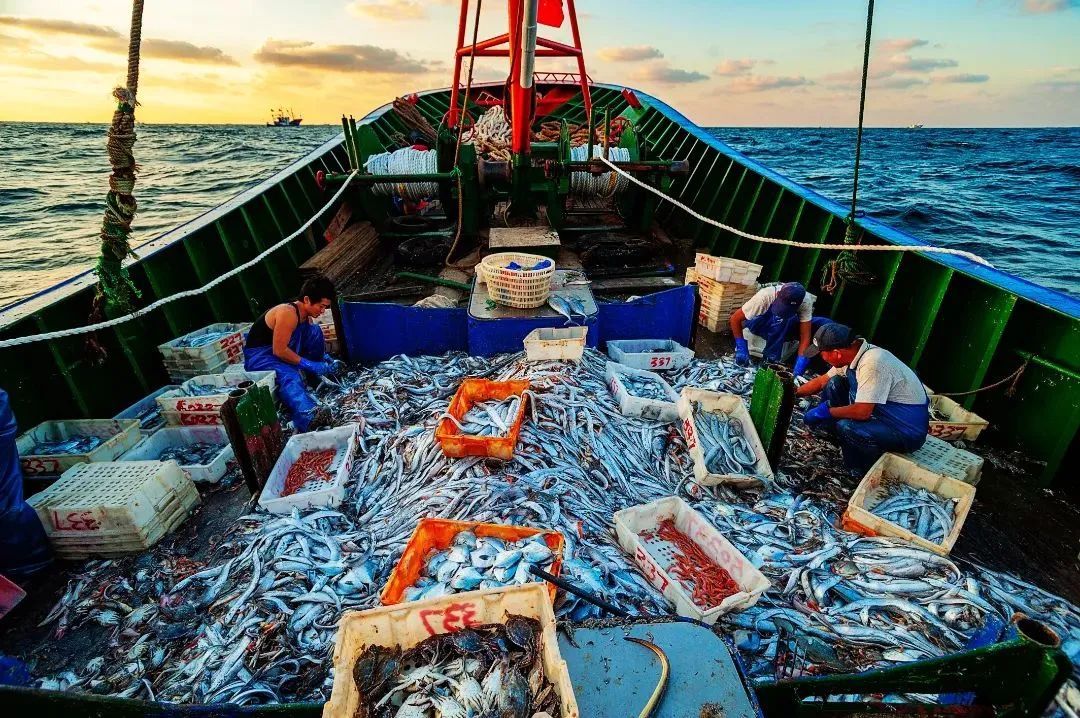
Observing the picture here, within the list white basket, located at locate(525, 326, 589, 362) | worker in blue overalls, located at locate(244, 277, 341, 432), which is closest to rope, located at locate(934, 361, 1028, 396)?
white basket, located at locate(525, 326, 589, 362)

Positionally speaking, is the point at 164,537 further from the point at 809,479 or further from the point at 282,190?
the point at 282,190

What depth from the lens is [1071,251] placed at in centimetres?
1542

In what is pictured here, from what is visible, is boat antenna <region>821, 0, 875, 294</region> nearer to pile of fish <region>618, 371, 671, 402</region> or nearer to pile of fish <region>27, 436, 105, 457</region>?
pile of fish <region>618, 371, 671, 402</region>

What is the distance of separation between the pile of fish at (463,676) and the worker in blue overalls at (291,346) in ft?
12.1

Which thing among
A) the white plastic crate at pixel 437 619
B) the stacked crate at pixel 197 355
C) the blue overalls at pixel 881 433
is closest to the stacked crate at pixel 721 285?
the blue overalls at pixel 881 433

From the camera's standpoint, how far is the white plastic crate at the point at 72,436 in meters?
4.31

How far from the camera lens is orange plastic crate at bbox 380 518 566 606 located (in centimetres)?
297

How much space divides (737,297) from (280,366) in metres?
5.73

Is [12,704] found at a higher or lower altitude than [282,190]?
lower

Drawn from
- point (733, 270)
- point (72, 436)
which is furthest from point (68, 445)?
point (733, 270)

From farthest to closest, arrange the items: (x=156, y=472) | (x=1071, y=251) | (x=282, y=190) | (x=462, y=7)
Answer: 1. (x=1071, y=251)
2. (x=462, y=7)
3. (x=282, y=190)
4. (x=156, y=472)

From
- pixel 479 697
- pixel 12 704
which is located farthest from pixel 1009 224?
pixel 12 704

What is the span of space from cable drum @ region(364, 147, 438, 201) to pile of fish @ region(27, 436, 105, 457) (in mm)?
5712

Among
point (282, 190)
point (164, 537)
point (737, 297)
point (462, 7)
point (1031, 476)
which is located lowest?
point (164, 537)
